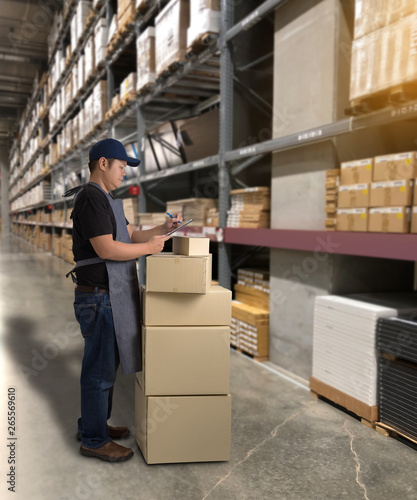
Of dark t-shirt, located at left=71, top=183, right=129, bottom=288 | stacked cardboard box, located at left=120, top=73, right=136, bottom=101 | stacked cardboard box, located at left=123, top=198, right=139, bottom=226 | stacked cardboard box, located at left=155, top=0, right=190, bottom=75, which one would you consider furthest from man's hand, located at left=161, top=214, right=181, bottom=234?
stacked cardboard box, located at left=120, top=73, right=136, bottom=101

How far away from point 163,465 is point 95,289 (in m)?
1.08

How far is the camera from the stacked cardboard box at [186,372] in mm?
2484

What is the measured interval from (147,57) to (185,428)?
575cm

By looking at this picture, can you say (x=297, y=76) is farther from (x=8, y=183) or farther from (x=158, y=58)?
(x=8, y=183)

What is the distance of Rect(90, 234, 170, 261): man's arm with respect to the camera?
2.36 meters

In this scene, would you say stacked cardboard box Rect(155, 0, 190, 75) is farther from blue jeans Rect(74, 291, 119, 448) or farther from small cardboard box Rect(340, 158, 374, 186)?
blue jeans Rect(74, 291, 119, 448)

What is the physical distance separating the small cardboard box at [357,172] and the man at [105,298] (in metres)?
1.60

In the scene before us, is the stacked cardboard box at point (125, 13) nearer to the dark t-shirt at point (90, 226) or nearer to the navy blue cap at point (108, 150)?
the navy blue cap at point (108, 150)

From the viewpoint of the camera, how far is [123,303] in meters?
2.51

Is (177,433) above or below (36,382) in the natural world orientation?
above

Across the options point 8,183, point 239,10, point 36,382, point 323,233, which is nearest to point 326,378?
point 323,233

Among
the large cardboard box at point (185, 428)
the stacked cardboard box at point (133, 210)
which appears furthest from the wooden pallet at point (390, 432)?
the stacked cardboard box at point (133, 210)

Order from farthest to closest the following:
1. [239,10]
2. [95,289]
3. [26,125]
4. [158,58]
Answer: [26,125]
[158,58]
[239,10]
[95,289]

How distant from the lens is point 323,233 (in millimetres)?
3379
